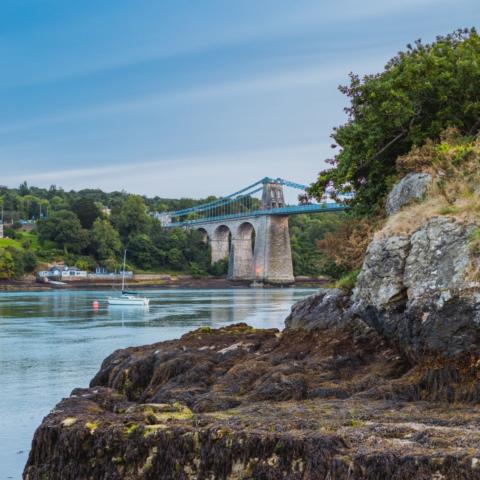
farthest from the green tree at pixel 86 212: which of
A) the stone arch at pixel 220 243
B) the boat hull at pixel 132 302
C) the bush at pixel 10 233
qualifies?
the boat hull at pixel 132 302

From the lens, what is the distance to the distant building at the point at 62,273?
340ft

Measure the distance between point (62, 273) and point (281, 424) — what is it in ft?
330

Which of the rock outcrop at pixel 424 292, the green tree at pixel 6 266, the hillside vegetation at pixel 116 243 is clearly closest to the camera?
the rock outcrop at pixel 424 292

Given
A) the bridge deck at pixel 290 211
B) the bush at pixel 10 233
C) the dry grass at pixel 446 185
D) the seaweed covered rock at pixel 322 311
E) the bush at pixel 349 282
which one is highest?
the bridge deck at pixel 290 211

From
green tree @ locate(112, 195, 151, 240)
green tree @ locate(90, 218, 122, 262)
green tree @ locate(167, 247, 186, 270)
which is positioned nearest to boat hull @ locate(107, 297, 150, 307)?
green tree @ locate(90, 218, 122, 262)

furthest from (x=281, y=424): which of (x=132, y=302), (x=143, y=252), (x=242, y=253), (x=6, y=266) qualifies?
(x=242, y=253)

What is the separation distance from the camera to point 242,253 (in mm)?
Result: 121250

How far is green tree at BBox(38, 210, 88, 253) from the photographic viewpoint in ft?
373

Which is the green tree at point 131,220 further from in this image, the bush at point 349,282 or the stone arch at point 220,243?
the bush at point 349,282

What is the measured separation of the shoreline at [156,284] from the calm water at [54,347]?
44.8m

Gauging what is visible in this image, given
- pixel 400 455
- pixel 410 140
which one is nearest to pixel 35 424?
pixel 410 140

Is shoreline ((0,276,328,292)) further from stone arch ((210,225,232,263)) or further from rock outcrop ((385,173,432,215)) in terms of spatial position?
rock outcrop ((385,173,432,215))

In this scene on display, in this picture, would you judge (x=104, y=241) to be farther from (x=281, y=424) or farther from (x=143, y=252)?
(x=281, y=424)

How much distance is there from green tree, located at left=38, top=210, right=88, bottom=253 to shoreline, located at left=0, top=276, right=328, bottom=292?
10.2m
